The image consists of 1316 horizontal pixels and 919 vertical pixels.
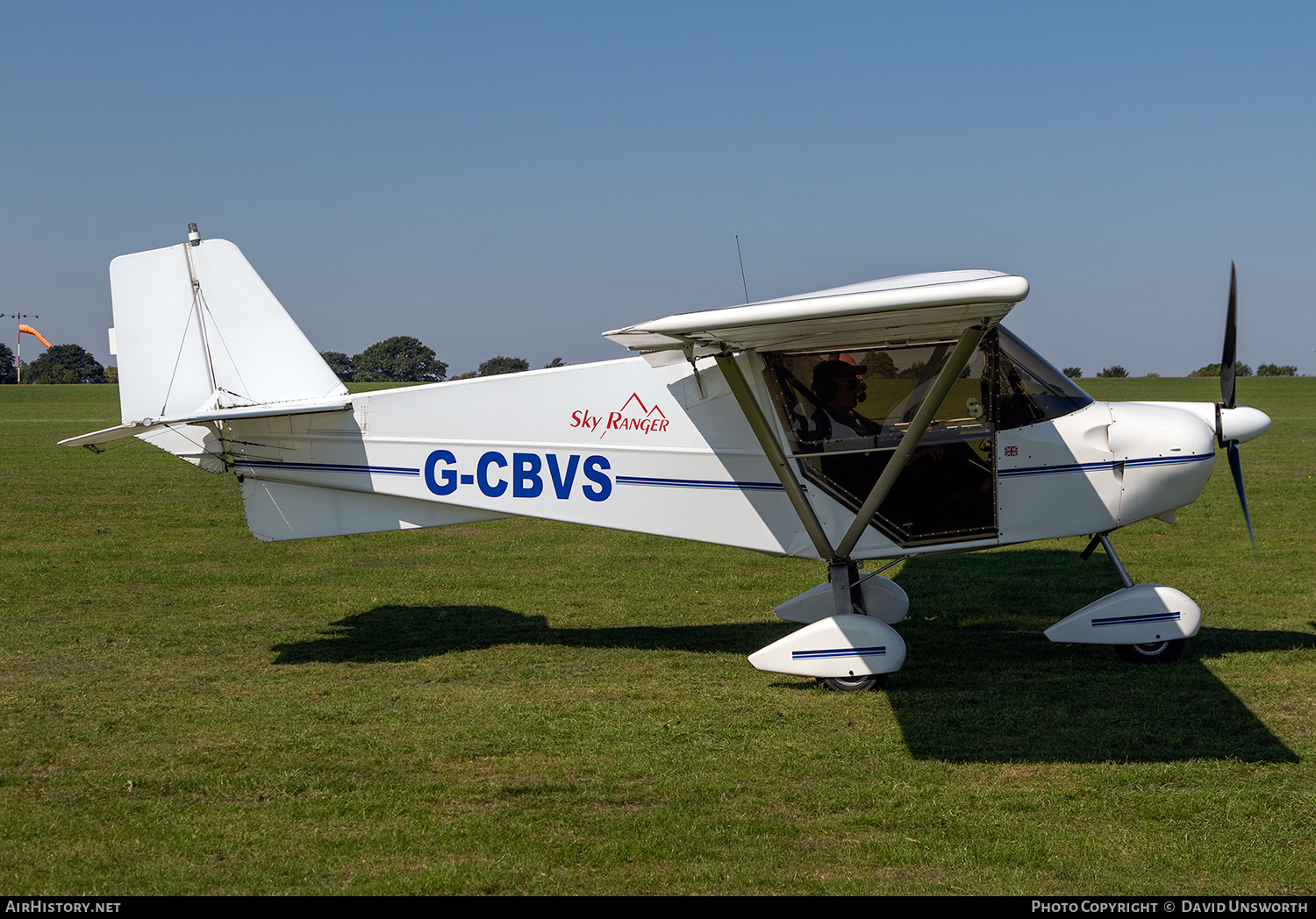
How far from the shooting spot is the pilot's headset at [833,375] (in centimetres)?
623

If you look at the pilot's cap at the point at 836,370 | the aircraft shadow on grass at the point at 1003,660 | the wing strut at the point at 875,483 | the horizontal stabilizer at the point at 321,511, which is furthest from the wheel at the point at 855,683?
the horizontal stabilizer at the point at 321,511

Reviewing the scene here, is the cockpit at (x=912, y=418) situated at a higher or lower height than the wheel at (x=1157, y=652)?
higher

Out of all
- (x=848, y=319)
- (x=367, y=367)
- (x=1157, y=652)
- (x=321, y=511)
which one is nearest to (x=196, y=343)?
(x=321, y=511)

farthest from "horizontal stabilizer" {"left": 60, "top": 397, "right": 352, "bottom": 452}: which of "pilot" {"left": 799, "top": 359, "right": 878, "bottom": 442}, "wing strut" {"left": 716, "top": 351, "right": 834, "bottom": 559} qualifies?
"pilot" {"left": 799, "top": 359, "right": 878, "bottom": 442}

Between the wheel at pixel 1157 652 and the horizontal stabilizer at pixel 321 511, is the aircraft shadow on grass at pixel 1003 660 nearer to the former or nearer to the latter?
the wheel at pixel 1157 652

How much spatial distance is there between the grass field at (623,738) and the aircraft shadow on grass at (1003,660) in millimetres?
30

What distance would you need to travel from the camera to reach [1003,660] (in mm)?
6906

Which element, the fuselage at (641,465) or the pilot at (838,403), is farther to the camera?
the fuselage at (641,465)

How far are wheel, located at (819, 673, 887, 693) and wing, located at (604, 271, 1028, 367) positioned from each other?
84.5 inches

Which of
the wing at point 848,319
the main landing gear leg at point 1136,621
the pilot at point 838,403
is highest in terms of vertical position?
the wing at point 848,319

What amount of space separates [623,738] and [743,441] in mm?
2271

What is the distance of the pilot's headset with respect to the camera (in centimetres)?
623

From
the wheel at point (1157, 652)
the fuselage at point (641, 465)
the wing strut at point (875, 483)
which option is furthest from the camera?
the wheel at point (1157, 652)
